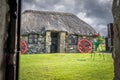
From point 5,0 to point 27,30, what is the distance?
74.1 feet

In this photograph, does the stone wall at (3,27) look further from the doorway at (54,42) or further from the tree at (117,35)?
the doorway at (54,42)

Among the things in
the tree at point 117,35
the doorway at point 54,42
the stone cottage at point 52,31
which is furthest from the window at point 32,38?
the tree at point 117,35

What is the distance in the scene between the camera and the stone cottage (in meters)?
25.8

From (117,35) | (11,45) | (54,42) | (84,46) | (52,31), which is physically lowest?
(11,45)

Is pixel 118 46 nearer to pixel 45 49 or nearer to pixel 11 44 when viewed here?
pixel 11 44

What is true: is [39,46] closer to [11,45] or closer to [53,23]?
[53,23]

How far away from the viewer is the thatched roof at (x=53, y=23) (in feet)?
87.4

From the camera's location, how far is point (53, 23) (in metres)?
27.6

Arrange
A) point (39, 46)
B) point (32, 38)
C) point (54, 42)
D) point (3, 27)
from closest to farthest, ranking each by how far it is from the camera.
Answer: point (3, 27), point (32, 38), point (39, 46), point (54, 42)

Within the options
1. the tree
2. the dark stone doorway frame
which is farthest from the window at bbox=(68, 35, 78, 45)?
the tree

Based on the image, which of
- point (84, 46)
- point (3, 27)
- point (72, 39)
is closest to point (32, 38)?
point (72, 39)

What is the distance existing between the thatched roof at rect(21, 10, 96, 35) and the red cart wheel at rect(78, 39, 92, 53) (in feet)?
7.00

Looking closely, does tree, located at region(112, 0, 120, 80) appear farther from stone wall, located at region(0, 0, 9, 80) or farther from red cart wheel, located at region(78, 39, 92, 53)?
red cart wheel, located at region(78, 39, 92, 53)

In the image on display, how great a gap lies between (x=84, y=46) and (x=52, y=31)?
3.55m
